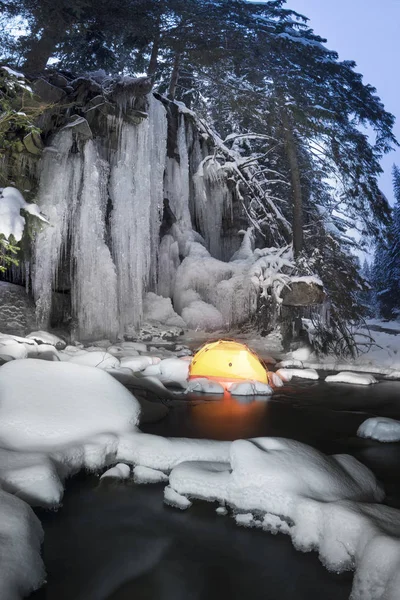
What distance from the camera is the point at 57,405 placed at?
3.90 meters

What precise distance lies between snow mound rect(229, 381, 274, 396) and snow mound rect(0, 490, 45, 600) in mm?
5029

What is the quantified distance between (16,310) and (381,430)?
343 inches

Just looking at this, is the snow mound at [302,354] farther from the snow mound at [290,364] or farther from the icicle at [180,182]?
the icicle at [180,182]

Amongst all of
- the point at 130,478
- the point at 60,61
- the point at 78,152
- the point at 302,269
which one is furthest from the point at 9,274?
the point at 60,61

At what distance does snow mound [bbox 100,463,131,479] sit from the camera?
133 inches

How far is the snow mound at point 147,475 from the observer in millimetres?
3357

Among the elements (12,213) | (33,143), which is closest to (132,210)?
(33,143)

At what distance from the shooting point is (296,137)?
13344 millimetres

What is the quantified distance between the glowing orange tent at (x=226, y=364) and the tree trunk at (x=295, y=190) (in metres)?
5.20

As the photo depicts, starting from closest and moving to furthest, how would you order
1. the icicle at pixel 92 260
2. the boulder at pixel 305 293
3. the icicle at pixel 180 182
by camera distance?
the icicle at pixel 92 260
the boulder at pixel 305 293
the icicle at pixel 180 182

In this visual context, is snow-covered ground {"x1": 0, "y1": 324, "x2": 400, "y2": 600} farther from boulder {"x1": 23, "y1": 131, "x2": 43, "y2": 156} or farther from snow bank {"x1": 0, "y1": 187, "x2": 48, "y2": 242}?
boulder {"x1": 23, "y1": 131, "x2": 43, "y2": 156}

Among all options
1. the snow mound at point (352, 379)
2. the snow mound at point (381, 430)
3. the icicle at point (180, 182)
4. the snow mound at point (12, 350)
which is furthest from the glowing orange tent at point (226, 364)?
the icicle at point (180, 182)

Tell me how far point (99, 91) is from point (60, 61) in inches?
338

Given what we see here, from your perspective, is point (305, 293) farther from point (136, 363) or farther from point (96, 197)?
point (96, 197)
